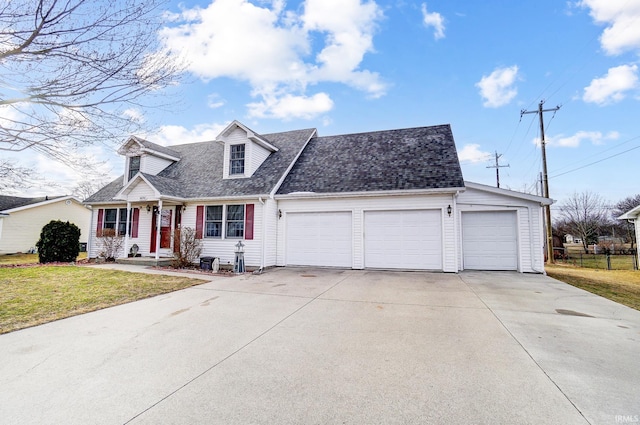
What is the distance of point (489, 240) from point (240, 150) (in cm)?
1144

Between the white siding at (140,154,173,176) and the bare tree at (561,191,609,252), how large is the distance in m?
39.9

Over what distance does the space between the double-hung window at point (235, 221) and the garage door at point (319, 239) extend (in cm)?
197

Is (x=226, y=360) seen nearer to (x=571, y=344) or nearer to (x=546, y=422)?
(x=546, y=422)

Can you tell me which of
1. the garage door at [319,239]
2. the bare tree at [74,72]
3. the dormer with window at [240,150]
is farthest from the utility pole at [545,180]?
the bare tree at [74,72]

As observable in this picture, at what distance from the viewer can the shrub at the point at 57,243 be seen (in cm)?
1268

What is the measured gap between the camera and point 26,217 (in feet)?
64.5

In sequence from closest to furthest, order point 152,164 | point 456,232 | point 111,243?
1. point 456,232
2. point 111,243
3. point 152,164

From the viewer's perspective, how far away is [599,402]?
2605mm

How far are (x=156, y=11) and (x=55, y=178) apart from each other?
4.13 m

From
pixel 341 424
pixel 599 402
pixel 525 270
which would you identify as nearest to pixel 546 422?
pixel 599 402

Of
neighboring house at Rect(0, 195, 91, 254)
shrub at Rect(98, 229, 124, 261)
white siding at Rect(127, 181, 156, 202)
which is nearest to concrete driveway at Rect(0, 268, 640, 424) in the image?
white siding at Rect(127, 181, 156, 202)

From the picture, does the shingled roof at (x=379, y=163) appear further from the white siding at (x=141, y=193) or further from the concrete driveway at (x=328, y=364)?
the concrete driveway at (x=328, y=364)

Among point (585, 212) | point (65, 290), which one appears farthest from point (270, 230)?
point (585, 212)

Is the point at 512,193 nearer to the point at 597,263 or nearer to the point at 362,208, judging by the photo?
the point at 362,208
